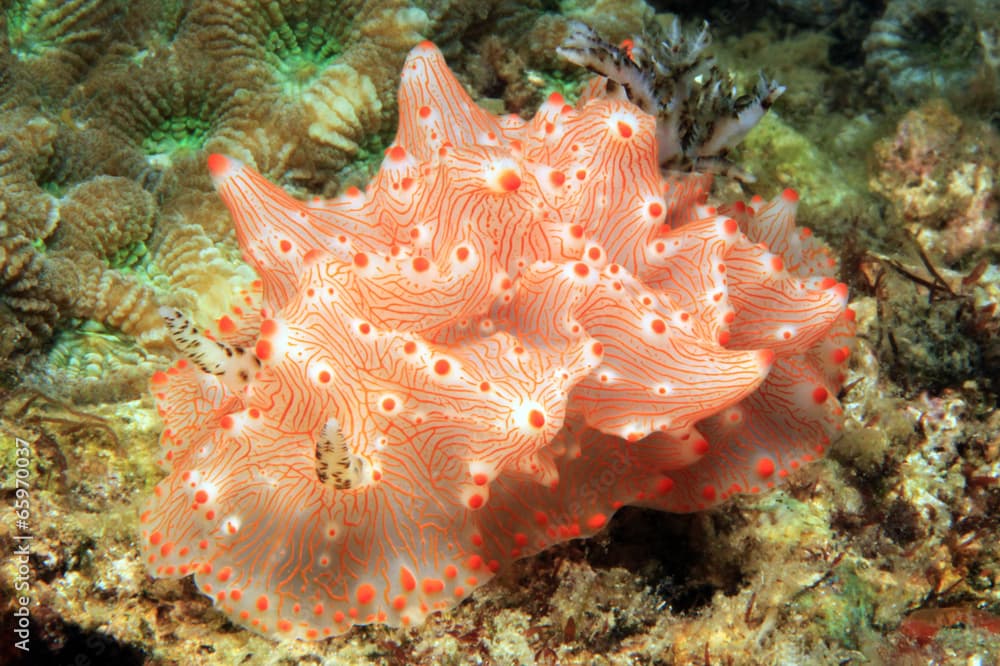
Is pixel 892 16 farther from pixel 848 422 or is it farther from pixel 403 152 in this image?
pixel 403 152

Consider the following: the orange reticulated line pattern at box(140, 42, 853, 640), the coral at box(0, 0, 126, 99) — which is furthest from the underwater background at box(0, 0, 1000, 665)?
the orange reticulated line pattern at box(140, 42, 853, 640)

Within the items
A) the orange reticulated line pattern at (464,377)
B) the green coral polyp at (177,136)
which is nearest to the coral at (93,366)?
the orange reticulated line pattern at (464,377)

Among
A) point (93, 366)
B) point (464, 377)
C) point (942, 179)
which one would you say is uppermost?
Result: point (464, 377)

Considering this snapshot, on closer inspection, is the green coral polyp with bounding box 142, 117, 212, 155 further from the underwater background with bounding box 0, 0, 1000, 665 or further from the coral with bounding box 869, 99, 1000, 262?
the coral with bounding box 869, 99, 1000, 262

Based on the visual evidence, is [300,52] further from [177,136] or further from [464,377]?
[464,377]

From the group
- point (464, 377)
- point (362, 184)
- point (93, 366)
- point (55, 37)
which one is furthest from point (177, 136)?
point (464, 377)

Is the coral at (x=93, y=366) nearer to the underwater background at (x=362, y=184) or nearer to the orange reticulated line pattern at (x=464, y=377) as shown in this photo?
the underwater background at (x=362, y=184)
